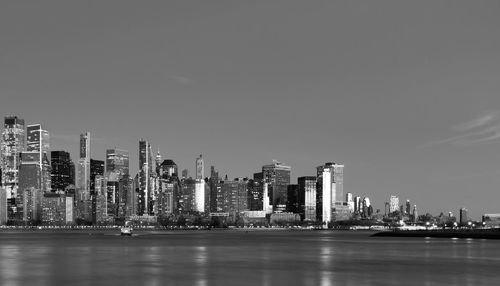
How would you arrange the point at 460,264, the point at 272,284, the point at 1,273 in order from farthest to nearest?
the point at 460,264
the point at 1,273
the point at 272,284

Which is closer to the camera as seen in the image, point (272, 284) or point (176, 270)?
point (272, 284)

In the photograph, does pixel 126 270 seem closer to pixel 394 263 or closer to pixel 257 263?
pixel 257 263

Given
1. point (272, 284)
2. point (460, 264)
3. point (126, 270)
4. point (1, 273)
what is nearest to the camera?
point (272, 284)

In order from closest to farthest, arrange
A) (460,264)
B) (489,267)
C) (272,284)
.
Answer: (272,284), (489,267), (460,264)

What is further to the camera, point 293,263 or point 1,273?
point 293,263

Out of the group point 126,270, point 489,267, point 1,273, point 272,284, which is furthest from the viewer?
point 489,267

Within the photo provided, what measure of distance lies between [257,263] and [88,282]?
25234mm

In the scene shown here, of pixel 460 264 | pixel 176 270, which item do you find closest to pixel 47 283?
pixel 176 270

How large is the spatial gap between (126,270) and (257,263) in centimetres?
1592

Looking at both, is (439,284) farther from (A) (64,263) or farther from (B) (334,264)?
(A) (64,263)

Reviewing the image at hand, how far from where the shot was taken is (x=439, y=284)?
165 feet

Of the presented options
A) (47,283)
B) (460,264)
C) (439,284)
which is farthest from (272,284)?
(460,264)

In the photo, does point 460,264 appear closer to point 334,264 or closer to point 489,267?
point 489,267

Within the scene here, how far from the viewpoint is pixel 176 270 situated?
62.1 metres
